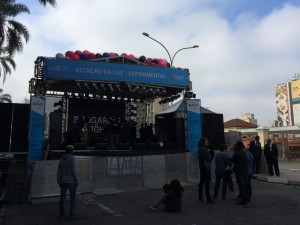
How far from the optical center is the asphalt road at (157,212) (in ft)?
25.2

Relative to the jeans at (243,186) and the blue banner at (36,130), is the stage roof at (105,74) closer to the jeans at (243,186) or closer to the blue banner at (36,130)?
the blue banner at (36,130)

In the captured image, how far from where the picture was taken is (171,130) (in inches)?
759

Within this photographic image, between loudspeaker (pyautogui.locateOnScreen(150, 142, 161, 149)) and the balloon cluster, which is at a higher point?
the balloon cluster

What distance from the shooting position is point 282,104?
104688 mm

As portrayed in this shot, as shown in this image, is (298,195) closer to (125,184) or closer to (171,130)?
(125,184)

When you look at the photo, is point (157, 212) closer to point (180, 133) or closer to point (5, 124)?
point (5, 124)

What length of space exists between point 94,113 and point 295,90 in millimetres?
90047

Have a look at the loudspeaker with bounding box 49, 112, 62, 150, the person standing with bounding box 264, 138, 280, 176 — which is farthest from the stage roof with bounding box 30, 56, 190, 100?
the person standing with bounding box 264, 138, 280, 176

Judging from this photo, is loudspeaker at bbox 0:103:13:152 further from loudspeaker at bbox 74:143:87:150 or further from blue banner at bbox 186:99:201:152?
blue banner at bbox 186:99:201:152

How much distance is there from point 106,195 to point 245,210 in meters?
4.72

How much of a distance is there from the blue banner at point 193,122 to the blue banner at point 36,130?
639cm

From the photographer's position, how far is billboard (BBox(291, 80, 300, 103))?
3848 inches

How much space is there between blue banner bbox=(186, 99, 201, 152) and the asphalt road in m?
4.23

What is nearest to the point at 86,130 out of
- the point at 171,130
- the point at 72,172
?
the point at 171,130
